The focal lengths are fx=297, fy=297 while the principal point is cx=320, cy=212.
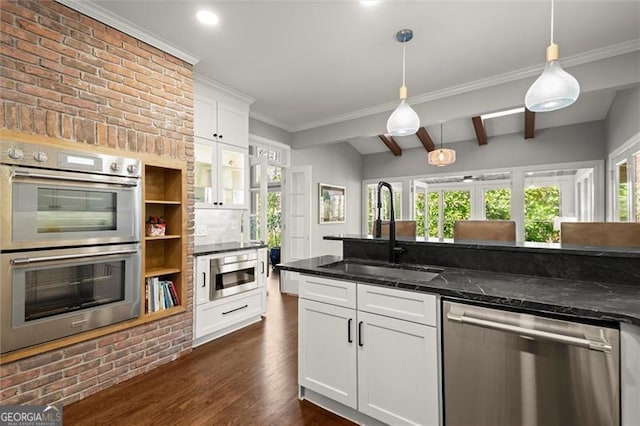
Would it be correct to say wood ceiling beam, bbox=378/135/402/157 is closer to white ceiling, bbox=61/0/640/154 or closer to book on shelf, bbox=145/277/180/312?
white ceiling, bbox=61/0/640/154

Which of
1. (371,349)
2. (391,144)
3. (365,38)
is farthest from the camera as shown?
(391,144)

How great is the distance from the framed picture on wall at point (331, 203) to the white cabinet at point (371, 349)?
11.7 ft

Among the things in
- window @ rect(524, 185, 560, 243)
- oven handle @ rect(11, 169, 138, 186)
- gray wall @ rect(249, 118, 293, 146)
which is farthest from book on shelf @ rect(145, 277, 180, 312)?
window @ rect(524, 185, 560, 243)

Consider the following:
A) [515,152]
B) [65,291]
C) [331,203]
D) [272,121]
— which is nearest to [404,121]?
[65,291]

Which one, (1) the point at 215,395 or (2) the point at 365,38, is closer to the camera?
(1) the point at 215,395

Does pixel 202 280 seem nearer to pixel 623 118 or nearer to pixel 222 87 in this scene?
pixel 222 87

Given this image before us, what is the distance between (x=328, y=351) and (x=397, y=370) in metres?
0.46

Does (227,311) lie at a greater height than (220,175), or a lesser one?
lesser

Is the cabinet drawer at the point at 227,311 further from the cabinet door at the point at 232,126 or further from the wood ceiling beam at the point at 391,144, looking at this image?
the wood ceiling beam at the point at 391,144

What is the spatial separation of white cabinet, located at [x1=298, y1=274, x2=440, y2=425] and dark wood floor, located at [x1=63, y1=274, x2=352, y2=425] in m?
0.23

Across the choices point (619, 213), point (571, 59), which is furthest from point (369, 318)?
point (619, 213)

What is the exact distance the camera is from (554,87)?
63.9 inches

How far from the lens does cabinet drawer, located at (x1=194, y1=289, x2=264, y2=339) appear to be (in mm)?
2995

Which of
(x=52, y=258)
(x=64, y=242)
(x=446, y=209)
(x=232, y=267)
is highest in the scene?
(x=446, y=209)
